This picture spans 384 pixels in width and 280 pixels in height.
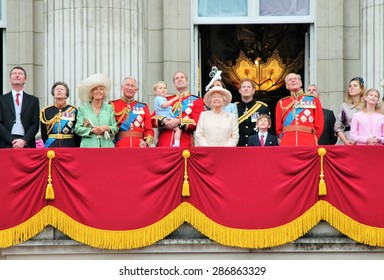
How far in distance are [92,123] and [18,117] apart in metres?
1.18

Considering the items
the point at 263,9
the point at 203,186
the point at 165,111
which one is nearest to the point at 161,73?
the point at 263,9

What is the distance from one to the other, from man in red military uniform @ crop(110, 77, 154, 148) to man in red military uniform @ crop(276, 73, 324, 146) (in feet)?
6.26

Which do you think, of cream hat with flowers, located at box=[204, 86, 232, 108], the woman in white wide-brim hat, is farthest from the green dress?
cream hat with flowers, located at box=[204, 86, 232, 108]

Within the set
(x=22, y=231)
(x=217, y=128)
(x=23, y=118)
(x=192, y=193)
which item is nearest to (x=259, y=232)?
(x=192, y=193)

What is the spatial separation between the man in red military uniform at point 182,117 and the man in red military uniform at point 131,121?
0.21 meters

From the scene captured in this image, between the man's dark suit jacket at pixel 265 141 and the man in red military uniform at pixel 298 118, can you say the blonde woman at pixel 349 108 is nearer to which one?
the man in red military uniform at pixel 298 118

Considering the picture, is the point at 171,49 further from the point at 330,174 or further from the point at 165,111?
the point at 330,174

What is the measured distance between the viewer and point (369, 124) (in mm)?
20375

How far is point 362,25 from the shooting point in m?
24.1

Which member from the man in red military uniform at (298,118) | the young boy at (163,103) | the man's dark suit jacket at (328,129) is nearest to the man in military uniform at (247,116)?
the man in red military uniform at (298,118)

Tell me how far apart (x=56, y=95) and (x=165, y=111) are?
1612mm

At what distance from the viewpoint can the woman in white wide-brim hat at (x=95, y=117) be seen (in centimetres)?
2036

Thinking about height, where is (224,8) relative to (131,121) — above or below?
above

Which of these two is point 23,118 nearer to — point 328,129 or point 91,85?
point 91,85
